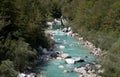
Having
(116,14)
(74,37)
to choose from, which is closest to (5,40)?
(116,14)

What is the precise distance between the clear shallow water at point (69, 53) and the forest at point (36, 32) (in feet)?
6.31

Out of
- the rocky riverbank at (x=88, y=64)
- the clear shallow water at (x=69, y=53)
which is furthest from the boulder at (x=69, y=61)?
the clear shallow water at (x=69, y=53)

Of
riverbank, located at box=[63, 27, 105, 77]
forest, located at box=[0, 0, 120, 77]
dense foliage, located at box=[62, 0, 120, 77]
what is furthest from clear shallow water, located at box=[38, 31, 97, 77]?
dense foliage, located at box=[62, 0, 120, 77]

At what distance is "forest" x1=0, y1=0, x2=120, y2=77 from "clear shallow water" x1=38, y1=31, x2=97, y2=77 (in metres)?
1.92

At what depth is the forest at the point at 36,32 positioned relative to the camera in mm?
34594

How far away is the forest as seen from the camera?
34.6 m

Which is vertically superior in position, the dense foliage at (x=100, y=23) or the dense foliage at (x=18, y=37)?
the dense foliage at (x=100, y=23)

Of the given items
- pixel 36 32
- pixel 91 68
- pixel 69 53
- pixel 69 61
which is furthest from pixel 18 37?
pixel 69 53

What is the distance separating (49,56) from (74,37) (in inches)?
791

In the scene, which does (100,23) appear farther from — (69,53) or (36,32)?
(36,32)

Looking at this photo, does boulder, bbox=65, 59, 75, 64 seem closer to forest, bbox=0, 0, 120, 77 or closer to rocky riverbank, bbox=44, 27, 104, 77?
rocky riverbank, bbox=44, 27, 104, 77

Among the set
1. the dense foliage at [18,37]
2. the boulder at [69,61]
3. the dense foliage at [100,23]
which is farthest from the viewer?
the dense foliage at [100,23]

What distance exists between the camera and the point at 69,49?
53469mm

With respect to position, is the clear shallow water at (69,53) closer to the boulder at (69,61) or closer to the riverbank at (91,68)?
the boulder at (69,61)
